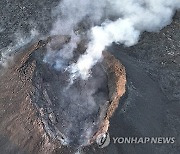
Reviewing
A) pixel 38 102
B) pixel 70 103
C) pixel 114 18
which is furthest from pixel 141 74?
pixel 114 18

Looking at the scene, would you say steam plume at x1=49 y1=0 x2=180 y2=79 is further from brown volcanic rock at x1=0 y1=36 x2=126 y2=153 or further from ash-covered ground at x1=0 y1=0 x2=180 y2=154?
brown volcanic rock at x1=0 y1=36 x2=126 y2=153

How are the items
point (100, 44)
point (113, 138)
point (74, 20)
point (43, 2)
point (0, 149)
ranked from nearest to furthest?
point (113, 138)
point (0, 149)
point (100, 44)
point (74, 20)
point (43, 2)

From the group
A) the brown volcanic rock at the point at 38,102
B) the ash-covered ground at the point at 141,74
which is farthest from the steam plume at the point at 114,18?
the brown volcanic rock at the point at 38,102

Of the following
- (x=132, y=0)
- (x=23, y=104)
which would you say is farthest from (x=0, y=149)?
(x=132, y=0)

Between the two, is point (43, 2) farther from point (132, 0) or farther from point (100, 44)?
point (100, 44)

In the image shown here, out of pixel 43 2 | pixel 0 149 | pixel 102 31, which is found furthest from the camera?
pixel 43 2

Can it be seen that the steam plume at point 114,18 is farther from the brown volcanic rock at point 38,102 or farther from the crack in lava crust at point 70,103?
the brown volcanic rock at point 38,102

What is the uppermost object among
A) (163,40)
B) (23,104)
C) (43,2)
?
(23,104)
